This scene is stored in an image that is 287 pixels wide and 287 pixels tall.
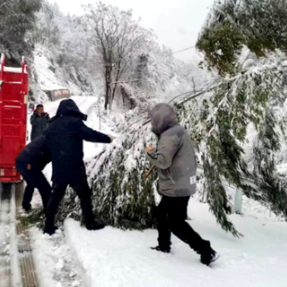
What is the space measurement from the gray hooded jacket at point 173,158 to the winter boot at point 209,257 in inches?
24.7

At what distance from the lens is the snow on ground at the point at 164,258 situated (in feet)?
10.3

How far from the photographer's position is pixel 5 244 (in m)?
4.11

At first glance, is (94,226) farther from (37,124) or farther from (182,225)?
(37,124)

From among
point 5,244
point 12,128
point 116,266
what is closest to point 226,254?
point 116,266

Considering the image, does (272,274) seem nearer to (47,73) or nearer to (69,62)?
(47,73)

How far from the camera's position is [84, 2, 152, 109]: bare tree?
36844 mm

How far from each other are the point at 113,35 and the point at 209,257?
35979 mm

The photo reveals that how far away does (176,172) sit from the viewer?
3.46 metres

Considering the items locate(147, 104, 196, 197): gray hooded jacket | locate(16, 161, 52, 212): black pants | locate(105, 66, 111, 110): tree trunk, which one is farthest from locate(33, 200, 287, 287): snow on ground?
locate(105, 66, 111, 110): tree trunk

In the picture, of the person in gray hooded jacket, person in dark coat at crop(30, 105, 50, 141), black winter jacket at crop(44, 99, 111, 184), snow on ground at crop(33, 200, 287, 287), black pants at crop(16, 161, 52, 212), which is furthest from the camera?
person in dark coat at crop(30, 105, 50, 141)

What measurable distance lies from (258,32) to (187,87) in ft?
3.73

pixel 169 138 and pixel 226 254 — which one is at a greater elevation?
pixel 169 138

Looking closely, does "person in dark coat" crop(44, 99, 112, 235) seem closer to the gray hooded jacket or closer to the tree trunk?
the gray hooded jacket

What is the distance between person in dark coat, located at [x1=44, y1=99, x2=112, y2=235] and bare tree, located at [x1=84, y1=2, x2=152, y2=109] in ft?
105
